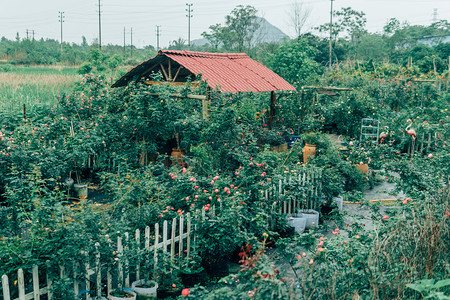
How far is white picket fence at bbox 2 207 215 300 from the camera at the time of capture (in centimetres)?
367

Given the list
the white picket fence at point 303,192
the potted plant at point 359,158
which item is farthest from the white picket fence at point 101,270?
the potted plant at point 359,158

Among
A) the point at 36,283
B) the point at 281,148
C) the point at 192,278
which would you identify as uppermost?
the point at 281,148

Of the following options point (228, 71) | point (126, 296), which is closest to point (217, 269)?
point (126, 296)

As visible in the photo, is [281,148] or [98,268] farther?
[281,148]

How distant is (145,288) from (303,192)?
353 centimetres

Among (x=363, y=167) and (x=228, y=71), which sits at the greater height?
(x=228, y=71)

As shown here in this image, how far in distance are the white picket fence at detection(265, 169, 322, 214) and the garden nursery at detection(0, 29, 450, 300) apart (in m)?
0.03

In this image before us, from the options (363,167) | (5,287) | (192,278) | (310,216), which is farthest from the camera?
(363,167)

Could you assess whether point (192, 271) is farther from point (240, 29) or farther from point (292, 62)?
point (240, 29)

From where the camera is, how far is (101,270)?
4273mm

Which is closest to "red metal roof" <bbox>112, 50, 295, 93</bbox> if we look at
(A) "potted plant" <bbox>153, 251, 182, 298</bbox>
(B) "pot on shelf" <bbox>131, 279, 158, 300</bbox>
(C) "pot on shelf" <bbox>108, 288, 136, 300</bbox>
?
(A) "potted plant" <bbox>153, 251, 182, 298</bbox>

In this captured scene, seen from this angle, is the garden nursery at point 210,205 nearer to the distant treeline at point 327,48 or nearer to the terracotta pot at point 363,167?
the terracotta pot at point 363,167

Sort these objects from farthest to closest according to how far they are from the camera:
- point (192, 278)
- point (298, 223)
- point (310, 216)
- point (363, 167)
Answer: point (363, 167) < point (310, 216) < point (298, 223) < point (192, 278)

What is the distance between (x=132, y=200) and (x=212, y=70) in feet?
20.4
